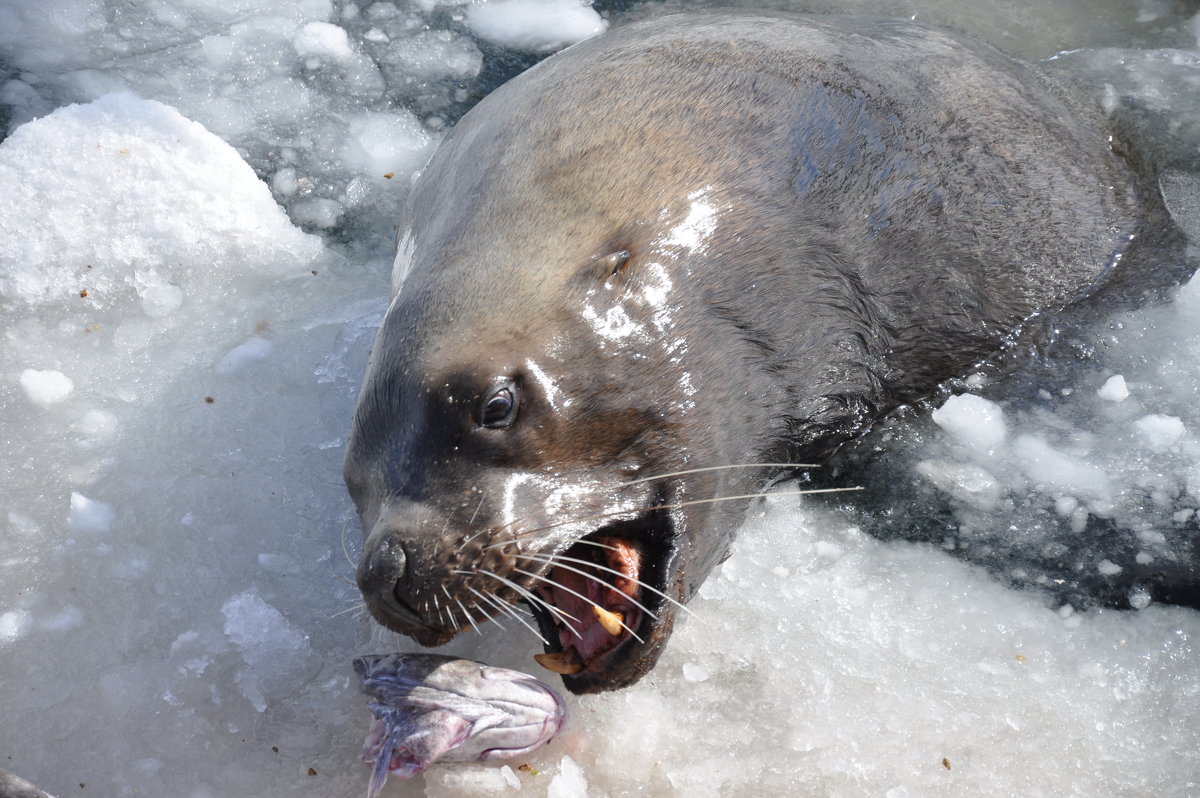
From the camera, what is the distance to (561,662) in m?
2.57

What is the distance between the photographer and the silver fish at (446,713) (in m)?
2.45

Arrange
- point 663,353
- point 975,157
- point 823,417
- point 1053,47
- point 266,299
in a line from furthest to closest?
point 1053,47 → point 266,299 → point 975,157 → point 823,417 → point 663,353

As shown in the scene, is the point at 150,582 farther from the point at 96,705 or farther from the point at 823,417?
the point at 823,417

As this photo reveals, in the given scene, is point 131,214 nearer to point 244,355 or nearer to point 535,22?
point 244,355

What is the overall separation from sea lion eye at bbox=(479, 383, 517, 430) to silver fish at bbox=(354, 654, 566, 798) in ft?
1.85

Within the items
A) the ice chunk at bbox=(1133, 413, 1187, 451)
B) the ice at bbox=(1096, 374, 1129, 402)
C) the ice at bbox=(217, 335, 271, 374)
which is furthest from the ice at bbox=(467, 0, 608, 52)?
the ice chunk at bbox=(1133, 413, 1187, 451)

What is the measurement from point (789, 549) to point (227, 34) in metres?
3.24

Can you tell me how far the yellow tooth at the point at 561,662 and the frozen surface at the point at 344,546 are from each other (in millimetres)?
161

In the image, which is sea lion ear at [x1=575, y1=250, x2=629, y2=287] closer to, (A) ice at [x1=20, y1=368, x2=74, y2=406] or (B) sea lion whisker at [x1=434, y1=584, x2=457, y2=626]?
(B) sea lion whisker at [x1=434, y1=584, x2=457, y2=626]

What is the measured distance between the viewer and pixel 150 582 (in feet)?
9.85

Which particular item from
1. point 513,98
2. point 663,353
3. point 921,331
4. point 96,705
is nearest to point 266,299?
point 513,98

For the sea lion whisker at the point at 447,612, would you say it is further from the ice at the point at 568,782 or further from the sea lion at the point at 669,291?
the ice at the point at 568,782

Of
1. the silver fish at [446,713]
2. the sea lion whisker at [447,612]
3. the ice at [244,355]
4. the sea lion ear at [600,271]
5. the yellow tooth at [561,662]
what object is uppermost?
the sea lion ear at [600,271]

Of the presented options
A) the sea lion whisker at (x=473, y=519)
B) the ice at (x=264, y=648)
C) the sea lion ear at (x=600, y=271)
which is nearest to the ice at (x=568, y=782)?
the sea lion whisker at (x=473, y=519)
